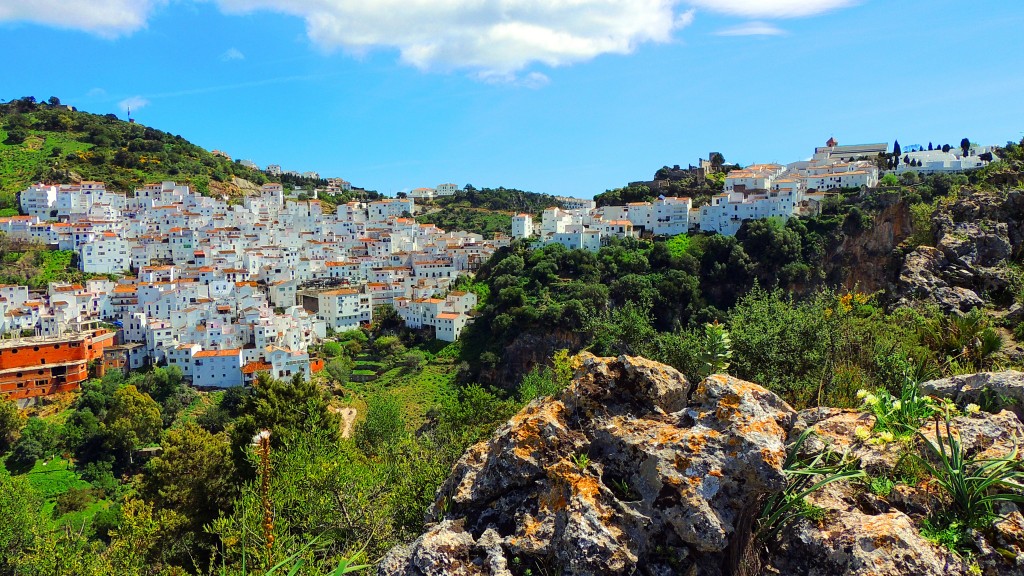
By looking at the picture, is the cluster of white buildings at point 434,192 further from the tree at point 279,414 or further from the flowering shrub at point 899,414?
the flowering shrub at point 899,414

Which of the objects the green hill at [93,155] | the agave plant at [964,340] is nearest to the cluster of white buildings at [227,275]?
the green hill at [93,155]

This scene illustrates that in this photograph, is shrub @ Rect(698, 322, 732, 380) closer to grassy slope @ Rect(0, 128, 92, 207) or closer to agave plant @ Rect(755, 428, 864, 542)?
agave plant @ Rect(755, 428, 864, 542)

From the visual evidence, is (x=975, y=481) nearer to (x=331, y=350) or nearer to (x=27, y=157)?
(x=331, y=350)

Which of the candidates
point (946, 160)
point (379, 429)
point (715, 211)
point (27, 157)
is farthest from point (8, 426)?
point (946, 160)

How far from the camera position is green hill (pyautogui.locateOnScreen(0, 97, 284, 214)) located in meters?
89.3

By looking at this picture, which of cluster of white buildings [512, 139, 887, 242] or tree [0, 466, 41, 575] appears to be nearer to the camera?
tree [0, 466, 41, 575]

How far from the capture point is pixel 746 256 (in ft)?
189

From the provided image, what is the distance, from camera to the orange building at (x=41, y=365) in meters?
45.5

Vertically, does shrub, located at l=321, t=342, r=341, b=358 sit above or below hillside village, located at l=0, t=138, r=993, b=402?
below

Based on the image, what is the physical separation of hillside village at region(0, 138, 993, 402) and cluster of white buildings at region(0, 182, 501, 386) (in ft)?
0.50

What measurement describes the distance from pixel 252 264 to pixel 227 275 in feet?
15.0

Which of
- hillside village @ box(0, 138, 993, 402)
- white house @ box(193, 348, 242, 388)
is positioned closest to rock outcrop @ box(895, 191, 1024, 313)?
hillside village @ box(0, 138, 993, 402)

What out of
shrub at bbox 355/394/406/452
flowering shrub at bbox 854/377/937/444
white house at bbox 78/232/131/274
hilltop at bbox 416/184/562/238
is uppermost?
hilltop at bbox 416/184/562/238

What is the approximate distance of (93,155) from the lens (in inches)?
3861
